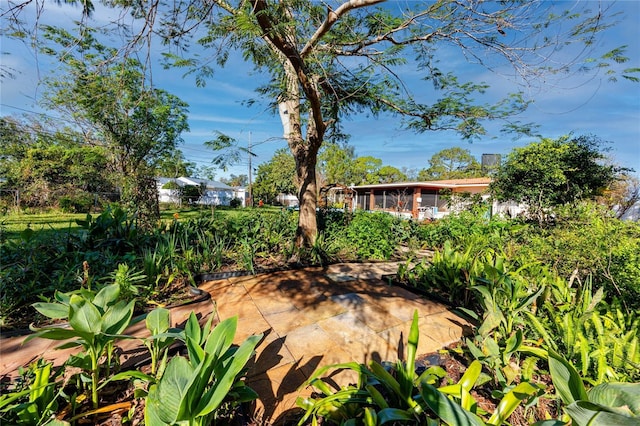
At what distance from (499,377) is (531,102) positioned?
3560 millimetres

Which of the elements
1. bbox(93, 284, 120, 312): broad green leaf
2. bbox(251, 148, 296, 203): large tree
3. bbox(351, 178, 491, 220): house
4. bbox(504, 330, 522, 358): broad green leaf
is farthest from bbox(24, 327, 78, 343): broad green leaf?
bbox(251, 148, 296, 203): large tree

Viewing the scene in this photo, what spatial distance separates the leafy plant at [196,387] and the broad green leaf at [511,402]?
38.6 inches

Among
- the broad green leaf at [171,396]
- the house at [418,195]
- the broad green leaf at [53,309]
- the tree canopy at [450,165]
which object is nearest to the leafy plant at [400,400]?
the broad green leaf at [171,396]

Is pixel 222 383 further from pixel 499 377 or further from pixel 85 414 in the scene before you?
pixel 499 377

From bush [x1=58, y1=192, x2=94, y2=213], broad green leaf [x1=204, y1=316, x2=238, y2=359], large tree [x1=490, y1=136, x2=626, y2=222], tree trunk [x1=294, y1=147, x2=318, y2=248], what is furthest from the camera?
bush [x1=58, y1=192, x2=94, y2=213]

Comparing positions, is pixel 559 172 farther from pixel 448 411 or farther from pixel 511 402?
pixel 448 411

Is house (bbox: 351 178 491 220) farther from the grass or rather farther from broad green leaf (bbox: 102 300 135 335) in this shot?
broad green leaf (bbox: 102 300 135 335)

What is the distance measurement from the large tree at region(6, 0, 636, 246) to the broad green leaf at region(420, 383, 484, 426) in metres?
2.60

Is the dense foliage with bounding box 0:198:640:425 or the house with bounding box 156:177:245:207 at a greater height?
the house with bounding box 156:177:245:207

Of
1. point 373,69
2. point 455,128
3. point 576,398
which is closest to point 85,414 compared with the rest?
point 576,398

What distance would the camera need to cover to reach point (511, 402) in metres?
1.02

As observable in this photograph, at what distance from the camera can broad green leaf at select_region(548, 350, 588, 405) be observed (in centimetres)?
86

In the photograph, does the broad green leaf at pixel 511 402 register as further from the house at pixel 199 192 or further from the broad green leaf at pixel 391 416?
the house at pixel 199 192

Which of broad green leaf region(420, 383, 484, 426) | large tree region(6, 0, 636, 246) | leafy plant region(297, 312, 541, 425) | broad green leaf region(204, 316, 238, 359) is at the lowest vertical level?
leafy plant region(297, 312, 541, 425)
